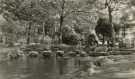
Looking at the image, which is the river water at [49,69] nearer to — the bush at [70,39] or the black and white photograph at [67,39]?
the black and white photograph at [67,39]

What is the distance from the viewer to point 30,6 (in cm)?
655

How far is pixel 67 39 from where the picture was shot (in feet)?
24.5

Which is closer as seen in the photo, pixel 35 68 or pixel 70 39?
pixel 35 68

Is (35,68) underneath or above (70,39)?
underneath

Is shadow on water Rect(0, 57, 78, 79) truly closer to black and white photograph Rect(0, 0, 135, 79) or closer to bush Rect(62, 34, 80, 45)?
black and white photograph Rect(0, 0, 135, 79)

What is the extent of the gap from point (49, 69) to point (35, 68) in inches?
12.0

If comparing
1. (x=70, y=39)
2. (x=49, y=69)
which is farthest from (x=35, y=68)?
(x=70, y=39)

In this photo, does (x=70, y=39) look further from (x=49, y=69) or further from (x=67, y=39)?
(x=49, y=69)

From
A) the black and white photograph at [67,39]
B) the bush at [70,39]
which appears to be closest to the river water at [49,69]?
the black and white photograph at [67,39]

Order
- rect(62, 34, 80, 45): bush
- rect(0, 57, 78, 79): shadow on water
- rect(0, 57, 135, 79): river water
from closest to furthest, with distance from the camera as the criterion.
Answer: rect(0, 57, 135, 79): river water
rect(0, 57, 78, 79): shadow on water
rect(62, 34, 80, 45): bush

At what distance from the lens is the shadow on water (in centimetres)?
559

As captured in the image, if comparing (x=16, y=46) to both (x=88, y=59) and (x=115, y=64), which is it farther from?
(x=115, y=64)

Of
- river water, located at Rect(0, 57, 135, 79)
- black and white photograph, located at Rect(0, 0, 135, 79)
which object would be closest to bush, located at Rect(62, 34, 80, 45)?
black and white photograph, located at Rect(0, 0, 135, 79)

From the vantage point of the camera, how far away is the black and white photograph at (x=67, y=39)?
18.7 ft
